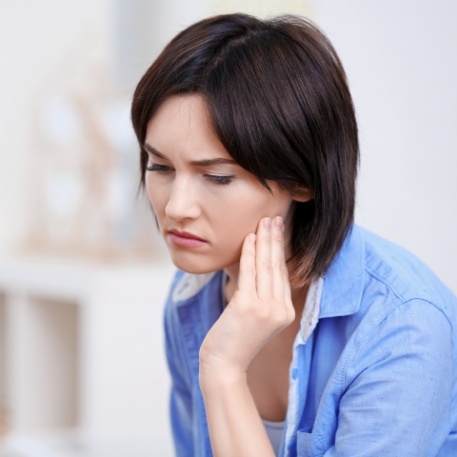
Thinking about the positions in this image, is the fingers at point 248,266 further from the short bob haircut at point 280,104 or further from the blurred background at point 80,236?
the blurred background at point 80,236

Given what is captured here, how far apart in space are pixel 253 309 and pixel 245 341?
5 cm

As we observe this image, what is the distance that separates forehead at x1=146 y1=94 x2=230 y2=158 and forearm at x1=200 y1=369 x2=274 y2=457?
0.31 meters

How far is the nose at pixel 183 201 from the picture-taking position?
1.09m

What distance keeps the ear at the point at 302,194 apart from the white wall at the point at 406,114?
1.29 ft

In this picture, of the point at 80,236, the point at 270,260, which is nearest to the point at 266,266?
the point at 270,260

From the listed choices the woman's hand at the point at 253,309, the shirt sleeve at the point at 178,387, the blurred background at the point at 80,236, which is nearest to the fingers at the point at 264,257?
the woman's hand at the point at 253,309

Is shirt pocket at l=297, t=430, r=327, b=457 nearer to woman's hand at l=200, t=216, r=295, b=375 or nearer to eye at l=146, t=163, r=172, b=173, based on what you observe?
woman's hand at l=200, t=216, r=295, b=375

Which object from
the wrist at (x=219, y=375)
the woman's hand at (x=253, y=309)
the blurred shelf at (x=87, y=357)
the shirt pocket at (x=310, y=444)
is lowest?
the blurred shelf at (x=87, y=357)

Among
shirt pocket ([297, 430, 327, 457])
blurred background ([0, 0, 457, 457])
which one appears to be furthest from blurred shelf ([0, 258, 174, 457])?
shirt pocket ([297, 430, 327, 457])

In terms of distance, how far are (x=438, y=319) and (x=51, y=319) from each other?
194 cm

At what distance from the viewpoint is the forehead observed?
1066 millimetres

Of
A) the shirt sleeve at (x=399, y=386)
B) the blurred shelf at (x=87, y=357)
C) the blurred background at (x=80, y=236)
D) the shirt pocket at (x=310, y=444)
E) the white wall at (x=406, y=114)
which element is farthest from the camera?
the blurred background at (x=80, y=236)

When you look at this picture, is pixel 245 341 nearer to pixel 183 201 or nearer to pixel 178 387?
pixel 183 201

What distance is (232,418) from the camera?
1096 mm
